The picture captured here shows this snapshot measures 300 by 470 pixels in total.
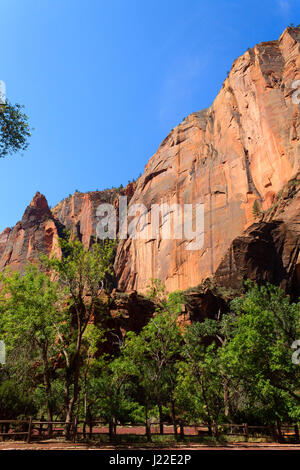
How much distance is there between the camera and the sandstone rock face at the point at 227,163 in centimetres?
5572

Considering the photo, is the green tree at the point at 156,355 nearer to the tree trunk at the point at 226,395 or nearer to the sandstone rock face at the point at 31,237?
the tree trunk at the point at 226,395

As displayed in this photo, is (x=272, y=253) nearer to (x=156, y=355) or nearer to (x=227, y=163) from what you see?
(x=227, y=163)

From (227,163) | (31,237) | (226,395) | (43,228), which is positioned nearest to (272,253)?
(226,395)

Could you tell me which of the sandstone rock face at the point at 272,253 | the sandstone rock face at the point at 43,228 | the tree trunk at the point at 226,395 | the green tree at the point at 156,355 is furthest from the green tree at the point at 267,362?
the sandstone rock face at the point at 43,228

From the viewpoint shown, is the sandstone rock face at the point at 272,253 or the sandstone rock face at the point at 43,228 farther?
the sandstone rock face at the point at 43,228

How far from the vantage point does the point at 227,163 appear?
6322 centimetres

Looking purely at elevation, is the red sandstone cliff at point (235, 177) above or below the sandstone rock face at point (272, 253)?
above

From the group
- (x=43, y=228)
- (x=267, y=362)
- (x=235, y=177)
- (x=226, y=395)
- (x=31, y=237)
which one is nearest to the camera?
(x=267, y=362)

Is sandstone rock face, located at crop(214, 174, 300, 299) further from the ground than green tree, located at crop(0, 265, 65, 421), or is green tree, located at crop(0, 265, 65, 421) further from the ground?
sandstone rock face, located at crop(214, 174, 300, 299)

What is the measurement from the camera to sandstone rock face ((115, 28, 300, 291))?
2194 inches

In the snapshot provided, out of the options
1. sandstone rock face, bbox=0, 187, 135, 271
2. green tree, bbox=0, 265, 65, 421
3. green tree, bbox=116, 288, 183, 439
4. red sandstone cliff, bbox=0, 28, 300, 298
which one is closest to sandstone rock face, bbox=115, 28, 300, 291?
red sandstone cliff, bbox=0, 28, 300, 298

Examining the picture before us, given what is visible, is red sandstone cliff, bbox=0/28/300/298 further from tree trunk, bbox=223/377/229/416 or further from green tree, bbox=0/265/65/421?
green tree, bbox=0/265/65/421

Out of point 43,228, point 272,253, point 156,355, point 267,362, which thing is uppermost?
point 43,228

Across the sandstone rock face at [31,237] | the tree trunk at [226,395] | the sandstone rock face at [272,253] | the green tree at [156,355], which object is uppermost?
the sandstone rock face at [31,237]
